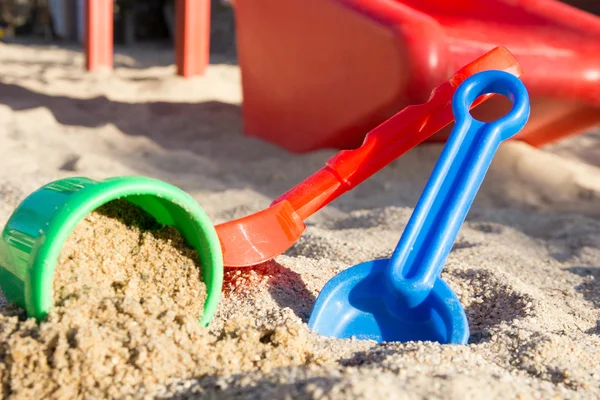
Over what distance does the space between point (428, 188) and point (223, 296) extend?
0.37m

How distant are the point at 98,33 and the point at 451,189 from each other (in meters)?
2.91

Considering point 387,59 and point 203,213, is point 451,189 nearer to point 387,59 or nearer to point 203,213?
point 203,213

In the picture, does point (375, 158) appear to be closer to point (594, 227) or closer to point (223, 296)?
point (223, 296)

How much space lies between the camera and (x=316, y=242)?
148cm

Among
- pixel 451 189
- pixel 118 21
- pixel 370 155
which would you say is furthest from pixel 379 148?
pixel 118 21

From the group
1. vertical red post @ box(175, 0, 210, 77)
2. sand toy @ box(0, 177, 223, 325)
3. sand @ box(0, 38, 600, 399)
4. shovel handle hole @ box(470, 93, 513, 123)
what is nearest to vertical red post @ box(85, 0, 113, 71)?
sand @ box(0, 38, 600, 399)

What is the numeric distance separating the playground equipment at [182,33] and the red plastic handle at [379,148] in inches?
99.0

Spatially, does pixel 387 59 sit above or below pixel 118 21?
above

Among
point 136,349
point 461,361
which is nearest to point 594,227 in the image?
point 461,361

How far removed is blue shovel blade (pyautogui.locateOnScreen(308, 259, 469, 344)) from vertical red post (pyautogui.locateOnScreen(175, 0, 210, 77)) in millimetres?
2678

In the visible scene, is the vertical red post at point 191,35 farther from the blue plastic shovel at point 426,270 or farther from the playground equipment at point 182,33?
the blue plastic shovel at point 426,270

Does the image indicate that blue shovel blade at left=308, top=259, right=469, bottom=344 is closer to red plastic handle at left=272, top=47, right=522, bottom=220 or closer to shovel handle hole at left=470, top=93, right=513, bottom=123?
red plastic handle at left=272, top=47, right=522, bottom=220

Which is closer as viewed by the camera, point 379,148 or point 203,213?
point 203,213

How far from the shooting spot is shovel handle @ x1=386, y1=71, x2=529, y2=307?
1.07m
